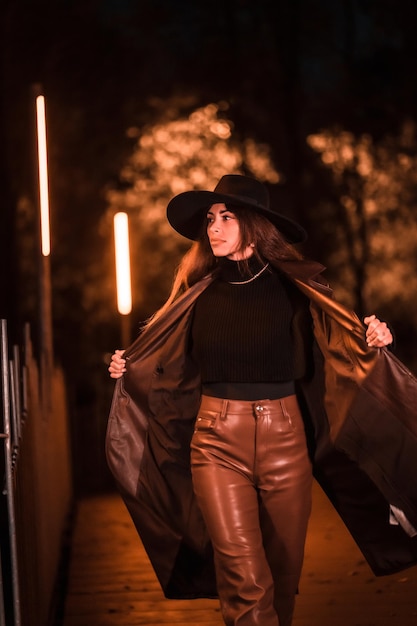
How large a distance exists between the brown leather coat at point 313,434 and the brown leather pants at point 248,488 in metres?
0.28

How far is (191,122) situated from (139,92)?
1187 mm

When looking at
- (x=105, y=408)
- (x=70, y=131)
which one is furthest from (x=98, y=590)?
(x=70, y=131)

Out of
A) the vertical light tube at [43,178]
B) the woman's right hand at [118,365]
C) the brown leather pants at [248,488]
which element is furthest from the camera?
the vertical light tube at [43,178]

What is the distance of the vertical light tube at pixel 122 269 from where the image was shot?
1182 centimetres

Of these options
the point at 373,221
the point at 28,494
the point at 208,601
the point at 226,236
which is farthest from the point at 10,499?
the point at 373,221

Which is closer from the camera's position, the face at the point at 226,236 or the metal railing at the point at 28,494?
the metal railing at the point at 28,494

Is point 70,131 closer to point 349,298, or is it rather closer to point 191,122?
point 191,122

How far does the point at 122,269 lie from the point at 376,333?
700cm

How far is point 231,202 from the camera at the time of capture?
218 inches

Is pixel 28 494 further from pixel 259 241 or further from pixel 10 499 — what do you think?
pixel 259 241

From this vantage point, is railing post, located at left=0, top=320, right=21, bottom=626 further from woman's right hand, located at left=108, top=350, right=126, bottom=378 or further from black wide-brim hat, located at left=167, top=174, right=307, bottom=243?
black wide-brim hat, located at left=167, top=174, right=307, bottom=243

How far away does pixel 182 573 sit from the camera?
607 cm

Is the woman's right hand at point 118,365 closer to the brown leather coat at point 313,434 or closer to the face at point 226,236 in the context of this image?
the brown leather coat at point 313,434

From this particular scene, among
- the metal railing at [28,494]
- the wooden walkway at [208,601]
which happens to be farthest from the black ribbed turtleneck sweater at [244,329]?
the wooden walkway at [208,601]
